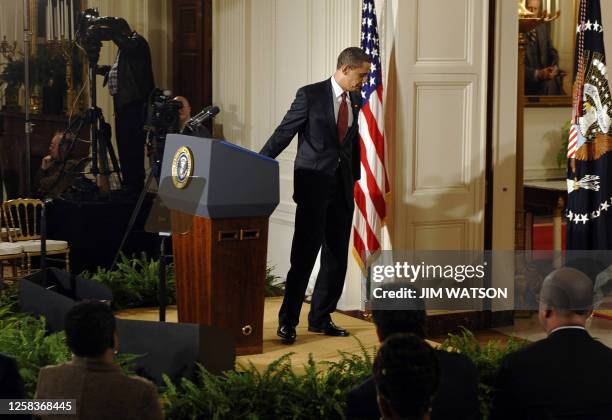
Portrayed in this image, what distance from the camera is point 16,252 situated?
7.94 meters

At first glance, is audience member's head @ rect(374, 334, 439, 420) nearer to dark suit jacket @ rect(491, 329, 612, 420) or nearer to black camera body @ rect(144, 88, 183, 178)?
dark suit jacket @ rect(491, 329, 612, 420)

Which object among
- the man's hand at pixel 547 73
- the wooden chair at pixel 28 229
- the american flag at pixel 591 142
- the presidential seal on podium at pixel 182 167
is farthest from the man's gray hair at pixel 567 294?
the man's hand at pixel 547 73

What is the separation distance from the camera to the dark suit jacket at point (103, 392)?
333 centimetres

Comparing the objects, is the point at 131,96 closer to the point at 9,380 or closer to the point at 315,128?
the point at 315,128

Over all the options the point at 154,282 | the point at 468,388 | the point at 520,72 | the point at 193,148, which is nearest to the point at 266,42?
the point at 520,72

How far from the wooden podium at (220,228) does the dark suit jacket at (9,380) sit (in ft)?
5.49

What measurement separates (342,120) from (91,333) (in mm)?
2972

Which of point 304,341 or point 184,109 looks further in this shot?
point 184,109

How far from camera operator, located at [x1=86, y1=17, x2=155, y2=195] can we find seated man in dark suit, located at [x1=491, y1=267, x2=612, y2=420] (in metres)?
5.91

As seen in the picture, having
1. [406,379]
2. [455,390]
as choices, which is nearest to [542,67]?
[455,390]

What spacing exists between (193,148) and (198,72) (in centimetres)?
480

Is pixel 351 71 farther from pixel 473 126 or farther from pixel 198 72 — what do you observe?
pixel 198 72

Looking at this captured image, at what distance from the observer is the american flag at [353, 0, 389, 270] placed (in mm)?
7223

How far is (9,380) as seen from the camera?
3.74m
